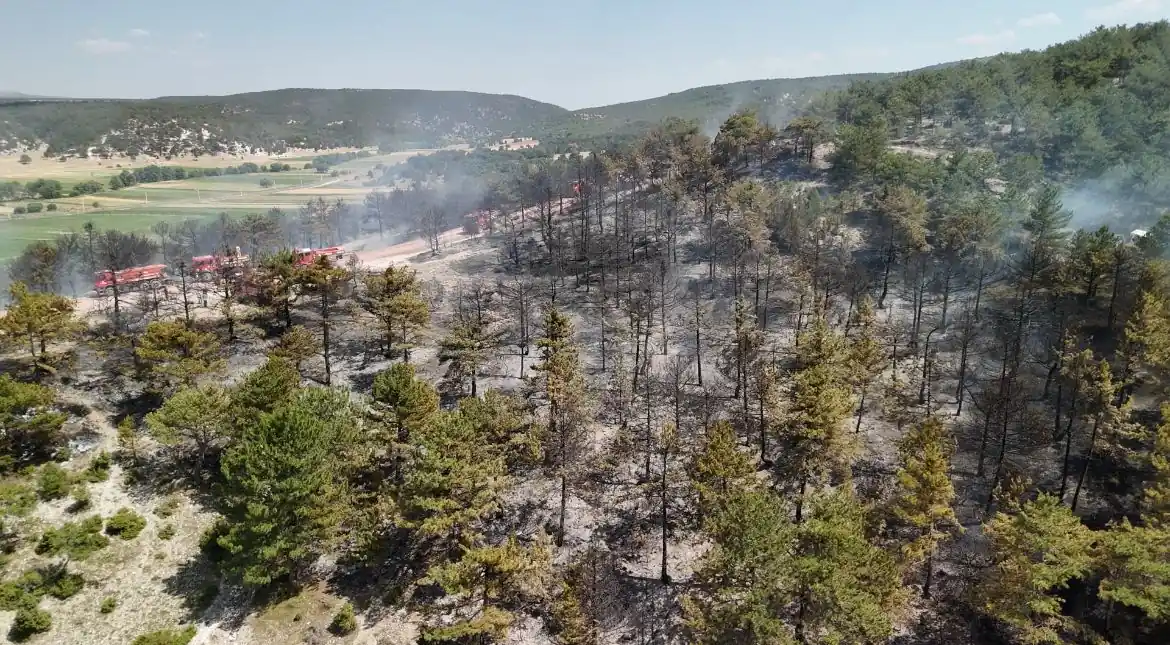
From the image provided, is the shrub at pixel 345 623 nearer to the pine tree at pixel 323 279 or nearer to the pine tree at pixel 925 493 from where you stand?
the pine tree at pixel 323 279

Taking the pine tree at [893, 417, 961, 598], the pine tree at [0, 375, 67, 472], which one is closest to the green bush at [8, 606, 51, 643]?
the pine tree at [0, 375, 67, 472]

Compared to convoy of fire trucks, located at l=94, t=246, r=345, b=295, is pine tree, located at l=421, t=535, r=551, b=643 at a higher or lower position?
lower

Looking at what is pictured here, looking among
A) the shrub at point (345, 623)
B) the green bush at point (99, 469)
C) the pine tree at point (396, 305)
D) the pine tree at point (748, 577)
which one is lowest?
the shrub at point (345, 623)

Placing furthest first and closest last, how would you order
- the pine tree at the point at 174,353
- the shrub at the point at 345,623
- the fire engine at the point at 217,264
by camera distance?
the fire engine at the point at 217,264 < the pine tree at the point at 174,353 < the shrub at the point at 345,623

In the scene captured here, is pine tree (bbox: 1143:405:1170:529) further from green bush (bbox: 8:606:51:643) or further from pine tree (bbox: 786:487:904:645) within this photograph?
green bush (bbox: 8:606:51:643)

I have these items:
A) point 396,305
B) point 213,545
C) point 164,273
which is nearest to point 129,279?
point 164,273

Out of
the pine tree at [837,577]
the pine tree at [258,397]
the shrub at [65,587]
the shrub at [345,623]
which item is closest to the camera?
the pine tree at [837,577]

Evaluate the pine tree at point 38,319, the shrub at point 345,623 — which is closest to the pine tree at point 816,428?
the shrub at point 345,623
